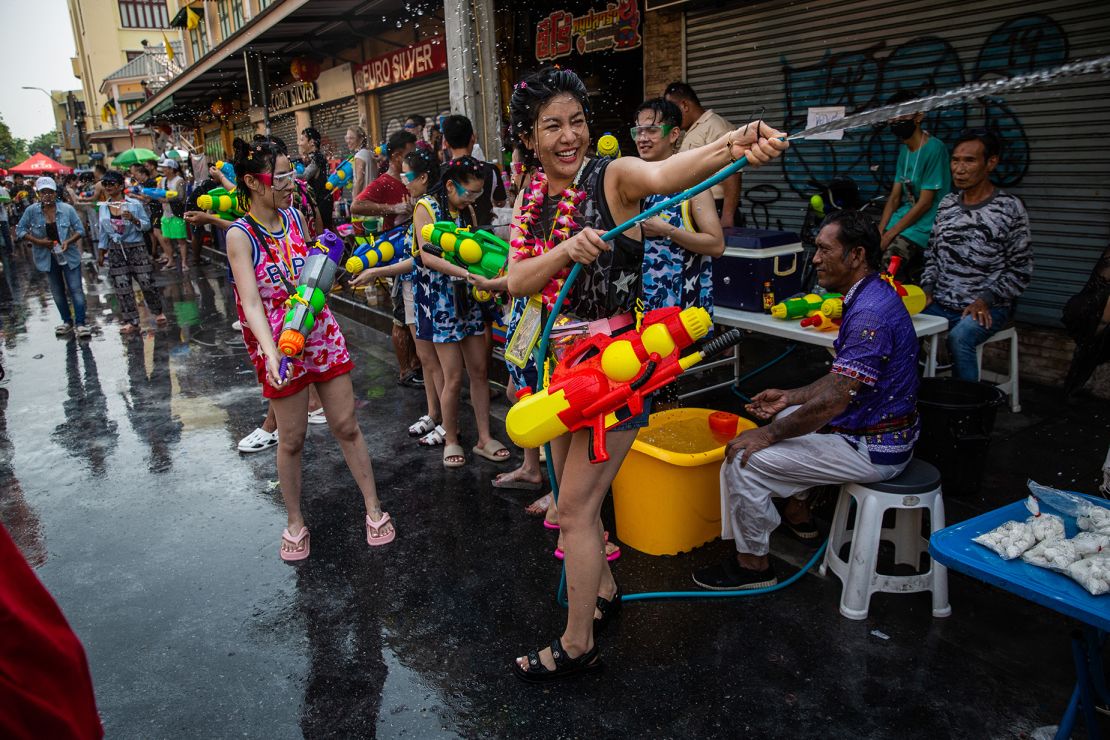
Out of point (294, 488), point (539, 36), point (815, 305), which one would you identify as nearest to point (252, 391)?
point (294, 488)

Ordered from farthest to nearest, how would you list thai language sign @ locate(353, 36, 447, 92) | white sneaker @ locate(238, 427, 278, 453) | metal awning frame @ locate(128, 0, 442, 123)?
thai language sign @ locate(353, 36, 447, 92) < metal awning frame @ locate(128, 0, 442, 123) < white sneaker @ locate(238, 427, 278, 453)

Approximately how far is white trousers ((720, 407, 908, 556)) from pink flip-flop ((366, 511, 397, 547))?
6.03 feet

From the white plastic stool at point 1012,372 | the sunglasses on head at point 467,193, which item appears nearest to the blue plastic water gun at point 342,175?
the sunglasses on head at point 467,193

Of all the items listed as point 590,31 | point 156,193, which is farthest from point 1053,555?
point 156,193

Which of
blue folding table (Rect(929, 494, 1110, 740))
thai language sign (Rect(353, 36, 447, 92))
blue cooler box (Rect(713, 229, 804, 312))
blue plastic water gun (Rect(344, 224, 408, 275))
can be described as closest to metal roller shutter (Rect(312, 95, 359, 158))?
thai language sign (Rect(353, 36, 447, 92))

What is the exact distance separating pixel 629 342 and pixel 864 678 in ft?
5.22

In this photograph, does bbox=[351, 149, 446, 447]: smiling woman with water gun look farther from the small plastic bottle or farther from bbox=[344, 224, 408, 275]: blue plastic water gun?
the small plastic bottle

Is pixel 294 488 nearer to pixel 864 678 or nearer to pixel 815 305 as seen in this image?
pixel 864 678

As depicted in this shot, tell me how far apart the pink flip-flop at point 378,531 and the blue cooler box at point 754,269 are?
2519mm

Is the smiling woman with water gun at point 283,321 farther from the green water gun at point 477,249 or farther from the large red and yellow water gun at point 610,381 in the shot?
the large red and yellow water gun at point 610,381

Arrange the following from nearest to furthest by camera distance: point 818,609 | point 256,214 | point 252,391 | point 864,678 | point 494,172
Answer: point 864,678 → point 818,609 → point 256,214 → point 494,172 → point 252,391

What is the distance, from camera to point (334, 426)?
3.70 meters

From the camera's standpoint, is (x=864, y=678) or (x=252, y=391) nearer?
(x=864, y=678)

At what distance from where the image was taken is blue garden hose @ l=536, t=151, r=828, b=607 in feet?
6.59
